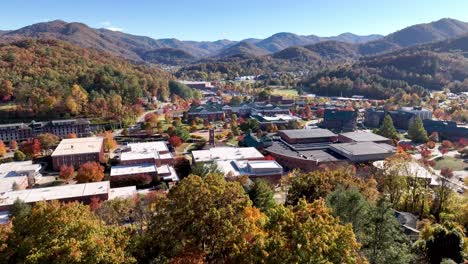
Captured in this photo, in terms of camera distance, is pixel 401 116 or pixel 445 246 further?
pixel 401 116

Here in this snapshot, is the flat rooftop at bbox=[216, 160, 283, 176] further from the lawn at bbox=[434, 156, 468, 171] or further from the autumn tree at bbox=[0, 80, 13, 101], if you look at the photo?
the autumn tree at bbox=[0, 80, 13, 101]

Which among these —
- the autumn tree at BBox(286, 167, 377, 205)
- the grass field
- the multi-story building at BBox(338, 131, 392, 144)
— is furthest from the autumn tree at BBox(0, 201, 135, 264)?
the grass field

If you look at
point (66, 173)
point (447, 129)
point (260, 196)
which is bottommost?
point (66, 173)

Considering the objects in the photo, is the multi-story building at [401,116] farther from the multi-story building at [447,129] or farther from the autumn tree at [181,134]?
the autumn tree at [181,134]

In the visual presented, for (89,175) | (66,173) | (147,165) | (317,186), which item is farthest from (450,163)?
(66,173)

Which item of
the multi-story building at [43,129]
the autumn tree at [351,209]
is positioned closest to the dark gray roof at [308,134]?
the autumn tree at [351,209]

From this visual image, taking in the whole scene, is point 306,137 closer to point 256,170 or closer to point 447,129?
point 256,170

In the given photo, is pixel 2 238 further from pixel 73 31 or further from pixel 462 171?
pixel 73 31
